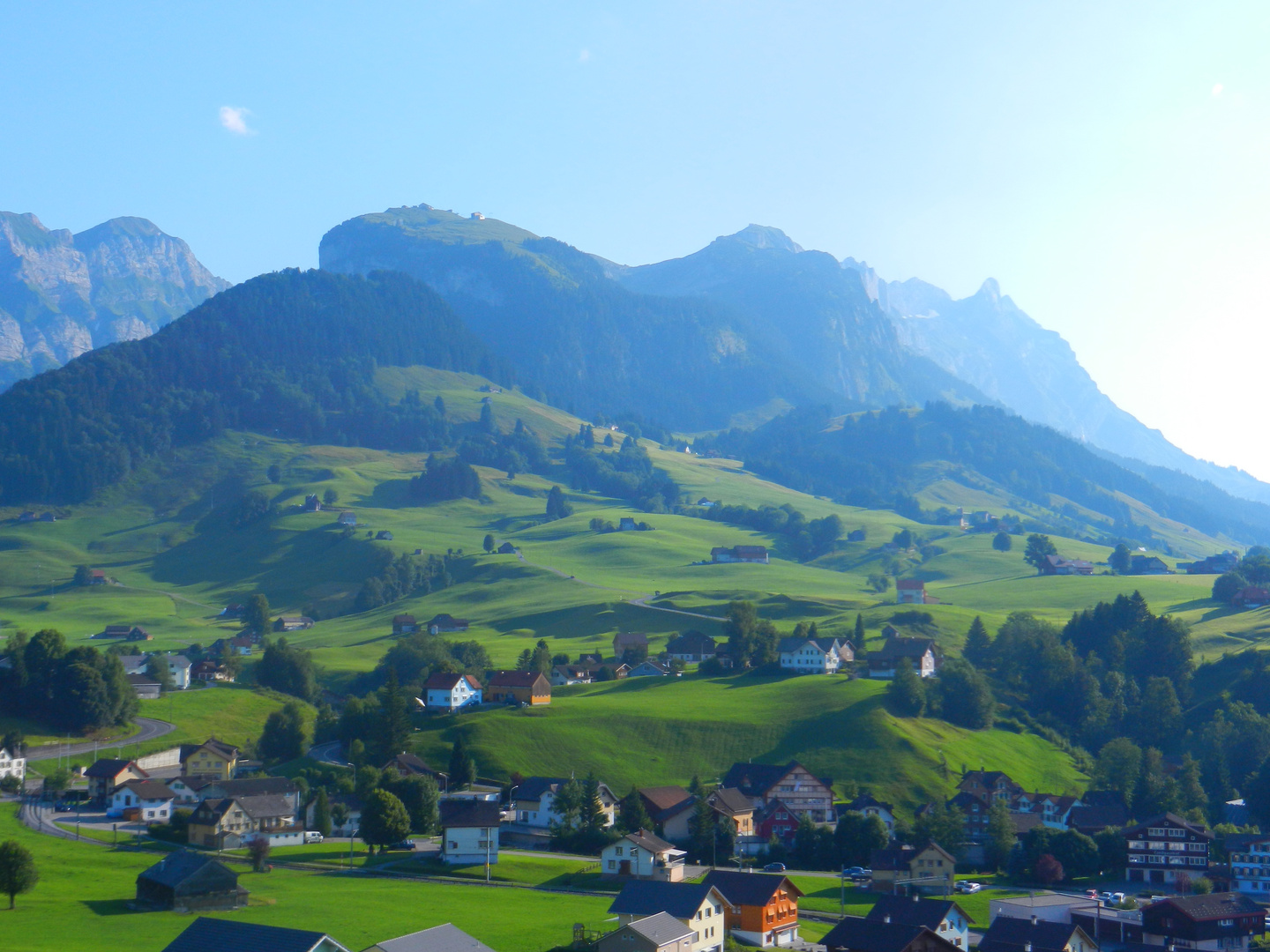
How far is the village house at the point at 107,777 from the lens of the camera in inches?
3549

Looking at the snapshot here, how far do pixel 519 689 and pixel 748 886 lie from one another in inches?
2012

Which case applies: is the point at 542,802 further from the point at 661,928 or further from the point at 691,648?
the point at 691,648

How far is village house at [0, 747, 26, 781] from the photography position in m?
94.8

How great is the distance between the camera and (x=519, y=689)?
113062 millimetres

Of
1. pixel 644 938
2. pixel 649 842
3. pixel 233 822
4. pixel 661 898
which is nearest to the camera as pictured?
pixel 644 938

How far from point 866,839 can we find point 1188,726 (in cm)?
4858

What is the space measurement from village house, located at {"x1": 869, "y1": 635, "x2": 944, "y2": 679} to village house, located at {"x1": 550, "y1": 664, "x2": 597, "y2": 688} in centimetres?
2803

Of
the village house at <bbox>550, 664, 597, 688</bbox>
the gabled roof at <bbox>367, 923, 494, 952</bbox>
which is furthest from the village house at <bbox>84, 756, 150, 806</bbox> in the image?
the gabled roof at <bbox>367, 923, 494, 952</bbox>

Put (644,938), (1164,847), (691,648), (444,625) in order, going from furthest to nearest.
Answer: (444,625), (691,648), (1164,847), (644,938)

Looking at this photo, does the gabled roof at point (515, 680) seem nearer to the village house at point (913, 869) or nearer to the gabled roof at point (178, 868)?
the village house at point (913, 869)

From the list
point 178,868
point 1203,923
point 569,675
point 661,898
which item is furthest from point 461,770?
point 1203,923

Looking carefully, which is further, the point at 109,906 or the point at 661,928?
the point at 109,906

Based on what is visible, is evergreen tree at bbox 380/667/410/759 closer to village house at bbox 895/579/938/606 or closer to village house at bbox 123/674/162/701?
village house at bbox 123/674/162/701

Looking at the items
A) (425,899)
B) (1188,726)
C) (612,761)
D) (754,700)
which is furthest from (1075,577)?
(425,899)
